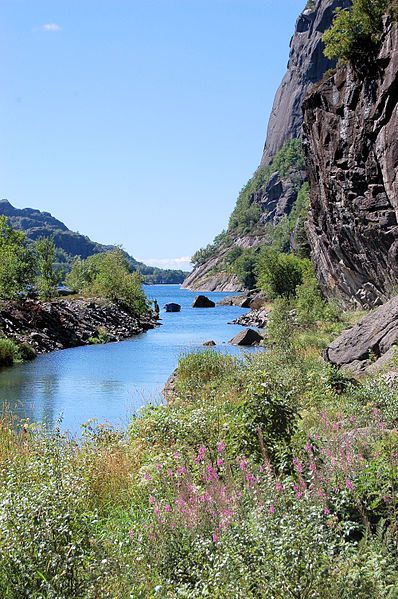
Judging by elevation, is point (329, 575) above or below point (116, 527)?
above

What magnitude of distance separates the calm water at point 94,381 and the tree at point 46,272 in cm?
1501

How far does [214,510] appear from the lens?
489cm

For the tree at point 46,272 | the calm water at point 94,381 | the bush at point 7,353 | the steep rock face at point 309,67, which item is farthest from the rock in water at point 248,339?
the steep rock face at point 309,67

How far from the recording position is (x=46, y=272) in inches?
2484

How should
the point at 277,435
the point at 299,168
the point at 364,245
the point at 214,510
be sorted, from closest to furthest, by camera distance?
the point at 214,510, the point at 277,435, the point at 364,245, the point at 299,168

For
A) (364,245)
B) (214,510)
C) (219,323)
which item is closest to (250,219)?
(219,323)

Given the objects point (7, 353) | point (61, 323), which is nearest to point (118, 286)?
point (61, 323)

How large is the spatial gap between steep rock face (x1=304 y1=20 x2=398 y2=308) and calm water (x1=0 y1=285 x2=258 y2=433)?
8.65m

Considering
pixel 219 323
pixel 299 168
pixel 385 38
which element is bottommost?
pixel 219 323

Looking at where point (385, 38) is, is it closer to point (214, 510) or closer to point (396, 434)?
point (396, 434)

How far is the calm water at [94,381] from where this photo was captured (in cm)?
1995

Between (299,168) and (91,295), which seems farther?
(299,168)

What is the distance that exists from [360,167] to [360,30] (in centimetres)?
645

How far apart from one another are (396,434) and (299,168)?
592ft
